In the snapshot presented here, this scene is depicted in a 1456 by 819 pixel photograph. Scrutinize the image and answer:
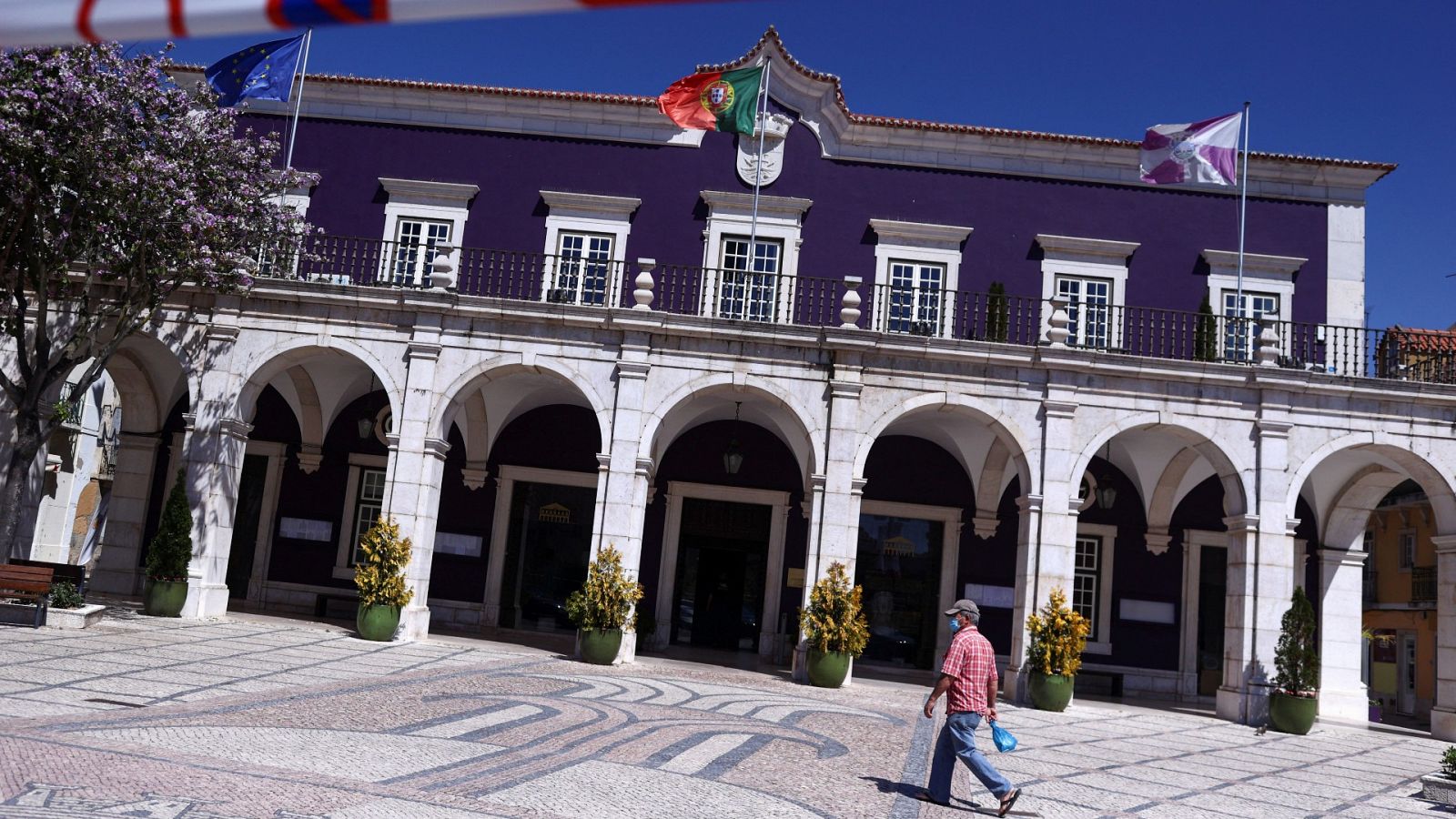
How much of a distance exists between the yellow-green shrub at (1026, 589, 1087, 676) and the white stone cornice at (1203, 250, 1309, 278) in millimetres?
7293

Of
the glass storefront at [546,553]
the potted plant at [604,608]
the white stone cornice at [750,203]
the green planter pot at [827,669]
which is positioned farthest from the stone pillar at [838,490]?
the glass storefront at [546,553]

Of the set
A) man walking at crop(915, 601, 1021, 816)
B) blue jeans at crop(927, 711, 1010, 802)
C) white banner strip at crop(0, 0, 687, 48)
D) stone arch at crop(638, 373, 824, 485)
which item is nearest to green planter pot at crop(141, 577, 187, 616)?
stone arch at crop(638, 373, 824, 485)

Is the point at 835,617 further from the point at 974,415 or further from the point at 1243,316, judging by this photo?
the point at 1243,316

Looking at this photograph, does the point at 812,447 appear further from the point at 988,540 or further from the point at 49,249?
the point at 49,249

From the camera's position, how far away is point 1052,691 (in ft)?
48.6

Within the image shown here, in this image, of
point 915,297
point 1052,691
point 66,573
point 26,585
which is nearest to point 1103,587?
point 1052,691

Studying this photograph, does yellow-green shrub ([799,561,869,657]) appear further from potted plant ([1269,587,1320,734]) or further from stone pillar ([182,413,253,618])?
stone pillar ([182,413,253,618])

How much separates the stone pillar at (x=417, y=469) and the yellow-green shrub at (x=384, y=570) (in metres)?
0.24

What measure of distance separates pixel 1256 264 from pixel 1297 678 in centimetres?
720

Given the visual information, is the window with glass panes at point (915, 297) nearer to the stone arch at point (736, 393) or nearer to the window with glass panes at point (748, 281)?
the window with glass panes at point (748, 281)

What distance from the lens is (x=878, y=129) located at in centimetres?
1919

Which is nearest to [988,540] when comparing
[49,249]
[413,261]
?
[413,261]

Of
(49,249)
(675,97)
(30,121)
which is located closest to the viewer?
(30,121)

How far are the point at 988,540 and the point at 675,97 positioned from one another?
9197 millimetres
